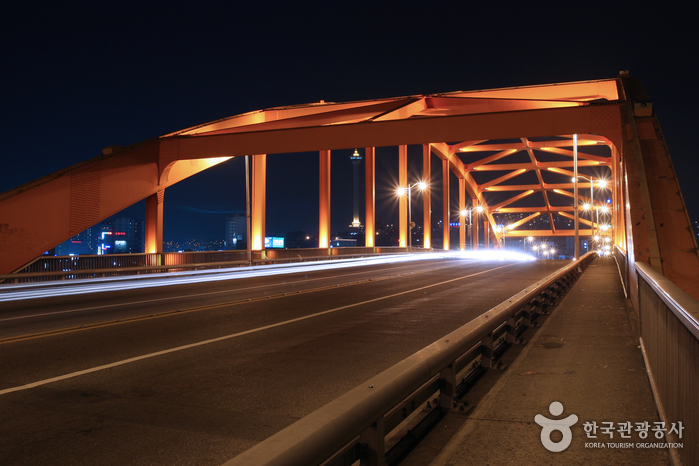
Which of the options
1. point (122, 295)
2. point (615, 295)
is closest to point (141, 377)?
point (122, 295)

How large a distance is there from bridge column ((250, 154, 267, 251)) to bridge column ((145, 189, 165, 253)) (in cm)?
1287

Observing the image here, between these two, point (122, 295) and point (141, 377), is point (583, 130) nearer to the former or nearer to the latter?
point (122, 295)

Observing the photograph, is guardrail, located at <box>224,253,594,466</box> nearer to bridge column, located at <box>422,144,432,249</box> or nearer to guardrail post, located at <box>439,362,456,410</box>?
guardrail post, located at <box>439,362,456,410</box>

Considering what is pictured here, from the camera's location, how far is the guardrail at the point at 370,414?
9.15 feet

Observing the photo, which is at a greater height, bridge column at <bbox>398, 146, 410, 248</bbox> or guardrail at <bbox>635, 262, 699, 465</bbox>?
bridge column at <bbox>398, 146, 410, 248</bbox>

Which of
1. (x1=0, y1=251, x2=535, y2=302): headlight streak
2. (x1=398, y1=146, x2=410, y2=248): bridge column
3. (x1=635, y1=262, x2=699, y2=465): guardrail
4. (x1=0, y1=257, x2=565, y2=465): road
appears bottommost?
(x1=0, y1=257, x2=565, y2=465): road

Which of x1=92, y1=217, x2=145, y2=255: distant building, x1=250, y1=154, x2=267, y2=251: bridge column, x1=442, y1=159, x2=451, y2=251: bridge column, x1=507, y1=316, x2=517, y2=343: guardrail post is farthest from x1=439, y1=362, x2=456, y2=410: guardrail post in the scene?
x1=92, y1=217, x2=145, y2=255: distant building

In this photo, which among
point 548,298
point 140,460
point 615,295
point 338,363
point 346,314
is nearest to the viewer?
point 140,460

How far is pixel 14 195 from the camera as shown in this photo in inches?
944

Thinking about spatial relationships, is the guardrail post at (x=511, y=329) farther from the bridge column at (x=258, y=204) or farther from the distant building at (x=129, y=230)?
the distant building at (x=129, y=230)

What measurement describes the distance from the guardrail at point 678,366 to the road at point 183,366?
3.11m

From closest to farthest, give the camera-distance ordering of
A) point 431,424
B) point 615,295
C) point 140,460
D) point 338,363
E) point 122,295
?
point 140,460 < point 431,424 < point 338,363 < point 615,295 < point 122,295

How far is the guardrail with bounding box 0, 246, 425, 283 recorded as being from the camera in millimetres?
22750

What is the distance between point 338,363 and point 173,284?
17740 mm
